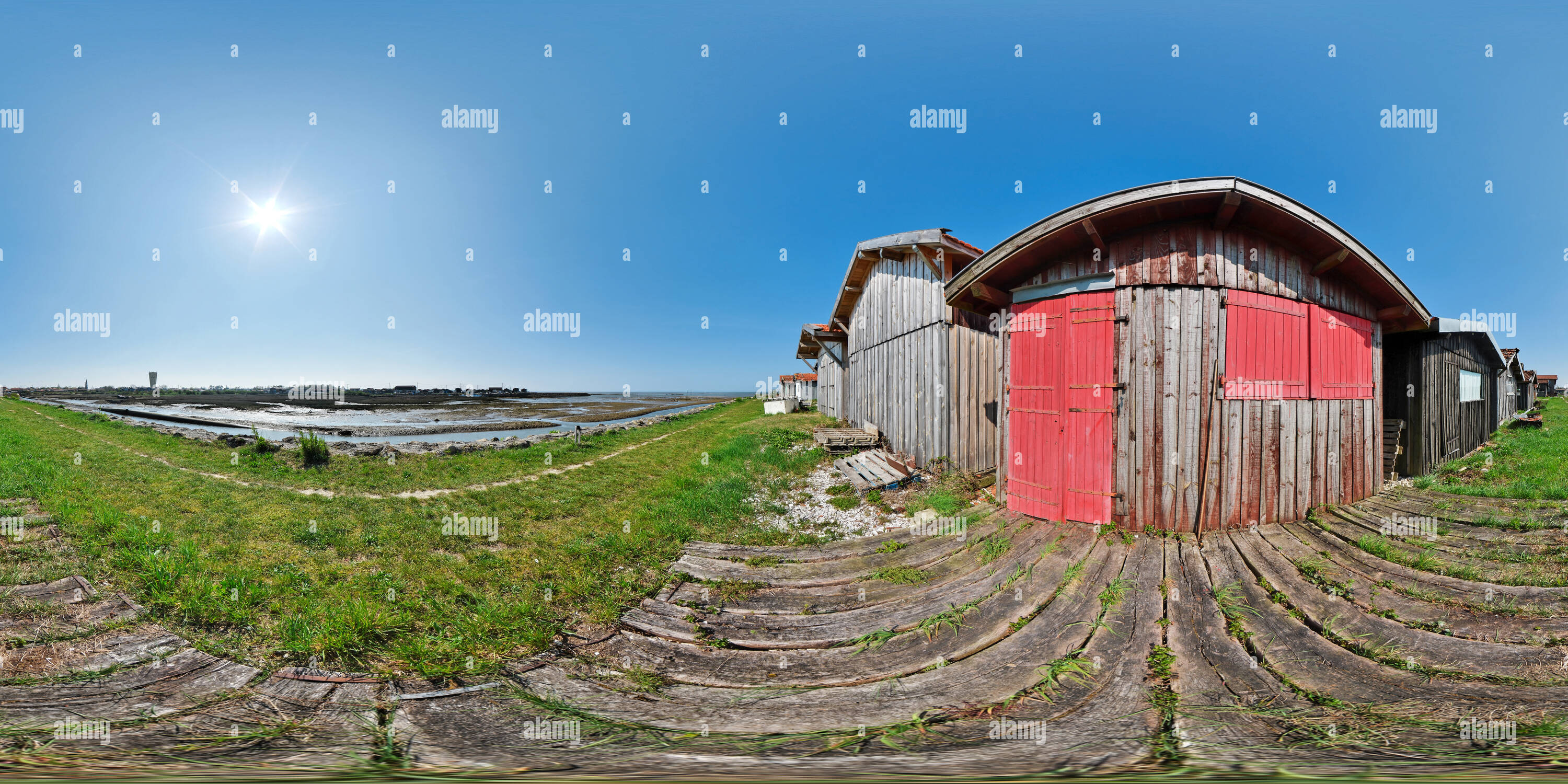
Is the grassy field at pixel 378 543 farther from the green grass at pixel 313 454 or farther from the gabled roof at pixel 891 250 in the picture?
the gabled roof at pixel 891 250

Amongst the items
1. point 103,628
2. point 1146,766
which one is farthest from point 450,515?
point 1146,766

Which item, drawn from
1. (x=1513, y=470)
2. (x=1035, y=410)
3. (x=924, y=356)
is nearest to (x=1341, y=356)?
(x=1035, y=410)

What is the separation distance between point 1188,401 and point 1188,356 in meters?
0.52

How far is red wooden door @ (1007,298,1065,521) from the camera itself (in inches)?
254

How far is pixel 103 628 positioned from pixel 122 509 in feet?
20.3

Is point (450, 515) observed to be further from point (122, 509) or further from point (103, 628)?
point (122, 509)

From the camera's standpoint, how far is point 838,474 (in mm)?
11125

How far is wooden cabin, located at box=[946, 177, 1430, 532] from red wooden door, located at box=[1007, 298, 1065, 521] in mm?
23

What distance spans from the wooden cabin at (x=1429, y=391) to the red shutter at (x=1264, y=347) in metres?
5.23

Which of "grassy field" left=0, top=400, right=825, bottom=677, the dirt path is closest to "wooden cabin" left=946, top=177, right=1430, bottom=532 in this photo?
"grassy field" left=0, top=400, right=825, bottom=677

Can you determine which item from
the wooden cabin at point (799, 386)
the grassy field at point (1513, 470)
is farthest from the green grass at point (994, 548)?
the wooden cabin at point (799, 386)

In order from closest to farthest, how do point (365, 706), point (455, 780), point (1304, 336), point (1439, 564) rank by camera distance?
point (455, 780), point (365, 706), point (1439, 564), point (1304, 336)

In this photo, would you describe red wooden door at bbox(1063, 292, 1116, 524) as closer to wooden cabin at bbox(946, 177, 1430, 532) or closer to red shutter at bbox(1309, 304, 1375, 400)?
wooden cabin at bbox(946, 177, 1430, 532)

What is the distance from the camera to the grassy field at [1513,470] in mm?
6871
